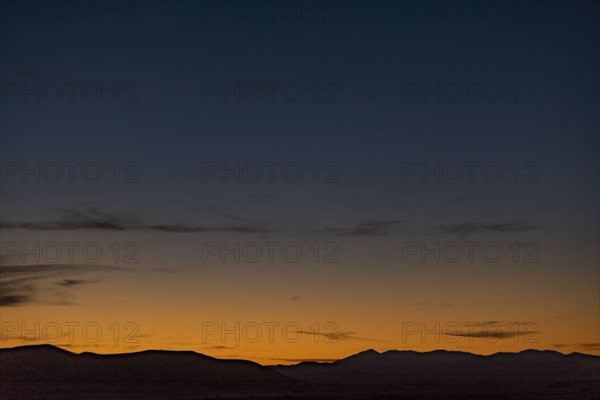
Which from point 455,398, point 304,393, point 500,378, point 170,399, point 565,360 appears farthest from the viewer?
point 455,398

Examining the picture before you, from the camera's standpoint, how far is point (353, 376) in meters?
43.9

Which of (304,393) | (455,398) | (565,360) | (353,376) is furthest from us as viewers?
(455,398)

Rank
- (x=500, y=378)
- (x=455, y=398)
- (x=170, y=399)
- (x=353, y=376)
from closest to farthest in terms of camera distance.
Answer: (x=500, y=378) < (x=353, y=376) < (x=170, y=399) < (x=455, y=398)

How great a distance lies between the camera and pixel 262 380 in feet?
193

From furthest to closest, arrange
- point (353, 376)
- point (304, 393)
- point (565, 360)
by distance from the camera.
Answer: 1. point (304, 393)
2. point (353, 376)
3. point (565, 360)

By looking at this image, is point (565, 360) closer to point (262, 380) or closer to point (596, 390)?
point (596, 390)

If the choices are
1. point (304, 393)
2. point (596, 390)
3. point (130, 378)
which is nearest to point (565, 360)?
point (596, 390)

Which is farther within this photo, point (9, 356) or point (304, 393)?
point (304, 393)

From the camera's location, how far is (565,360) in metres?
35.3

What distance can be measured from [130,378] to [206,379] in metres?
4.09

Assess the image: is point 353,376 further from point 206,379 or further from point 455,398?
point 455,398

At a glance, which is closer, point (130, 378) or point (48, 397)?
point (48, 397)

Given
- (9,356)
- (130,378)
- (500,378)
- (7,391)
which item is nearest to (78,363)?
(130,378)

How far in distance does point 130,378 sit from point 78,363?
2.84 m
